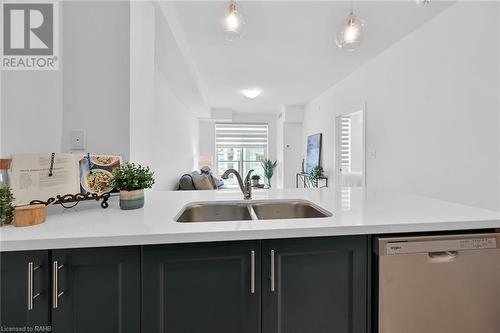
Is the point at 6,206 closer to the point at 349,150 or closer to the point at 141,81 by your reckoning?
the point at 141,81

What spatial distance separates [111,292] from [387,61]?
11.9 ft

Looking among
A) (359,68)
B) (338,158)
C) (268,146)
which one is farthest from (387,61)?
(268,146)

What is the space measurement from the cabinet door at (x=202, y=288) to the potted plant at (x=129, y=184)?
1.43ft

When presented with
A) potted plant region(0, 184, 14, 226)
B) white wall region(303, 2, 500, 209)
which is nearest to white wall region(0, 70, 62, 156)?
potted plant region(0, 184, 14, 226)

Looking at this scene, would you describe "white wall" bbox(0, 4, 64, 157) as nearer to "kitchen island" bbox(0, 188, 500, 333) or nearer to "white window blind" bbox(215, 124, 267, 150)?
"kitchen island" bbox(0, 188, 500, 333)

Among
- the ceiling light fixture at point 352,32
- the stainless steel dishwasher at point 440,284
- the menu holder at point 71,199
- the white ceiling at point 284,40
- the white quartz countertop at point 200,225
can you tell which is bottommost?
the stainless steel dishwasher at point 440,284

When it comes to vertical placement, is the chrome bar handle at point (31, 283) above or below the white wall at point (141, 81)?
below

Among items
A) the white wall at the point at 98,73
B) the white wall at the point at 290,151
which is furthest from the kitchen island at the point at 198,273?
the white wall at the point at 290,151

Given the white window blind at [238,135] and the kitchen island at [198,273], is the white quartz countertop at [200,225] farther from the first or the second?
the white window blind at [238,135]

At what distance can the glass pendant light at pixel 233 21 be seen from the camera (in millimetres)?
1615

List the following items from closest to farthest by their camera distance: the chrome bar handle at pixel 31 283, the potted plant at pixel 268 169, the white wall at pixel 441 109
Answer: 1. the chrome bar handle at pixel 31 283
2. the white wall at pixel 441 109
3. the potted plant at pixel 268 169

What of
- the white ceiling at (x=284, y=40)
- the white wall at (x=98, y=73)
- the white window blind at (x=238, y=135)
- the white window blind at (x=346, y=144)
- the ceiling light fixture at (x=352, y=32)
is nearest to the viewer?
the white wall at (x=98, y=73)

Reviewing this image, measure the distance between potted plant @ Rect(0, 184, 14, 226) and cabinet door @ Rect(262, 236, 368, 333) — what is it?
99 cm

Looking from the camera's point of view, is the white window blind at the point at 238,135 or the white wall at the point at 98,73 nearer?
the white wall at the point at 98,73
